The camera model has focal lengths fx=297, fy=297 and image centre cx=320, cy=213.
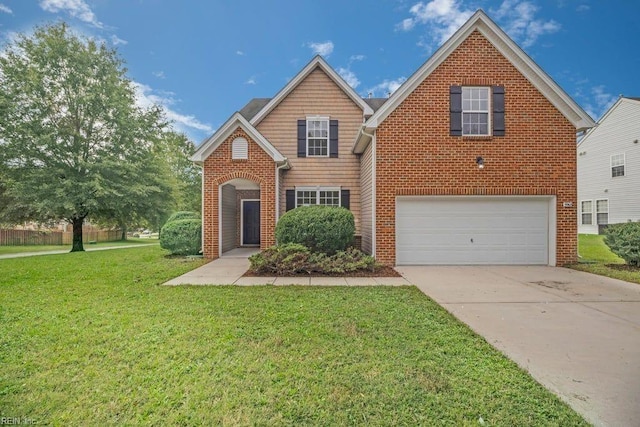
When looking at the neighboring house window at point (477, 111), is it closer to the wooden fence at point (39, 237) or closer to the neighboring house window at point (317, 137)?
the neighboring house window at point (317, 137)

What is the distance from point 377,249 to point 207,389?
6888mm

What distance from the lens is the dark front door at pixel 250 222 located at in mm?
13562

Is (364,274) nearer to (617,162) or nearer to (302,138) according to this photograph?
(302,138)

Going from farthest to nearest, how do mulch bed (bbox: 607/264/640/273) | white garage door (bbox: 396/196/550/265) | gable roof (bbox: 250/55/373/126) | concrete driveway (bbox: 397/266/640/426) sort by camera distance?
gable roof (bbox: 250/55/373/126)
white garage door (bbox: 396/196/550/265)
mulch bed (bbox: 607/264/640/273)
concrete driveway (bbox: 397/266/640/426)

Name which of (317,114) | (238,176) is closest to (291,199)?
(238,176)

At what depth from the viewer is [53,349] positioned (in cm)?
330

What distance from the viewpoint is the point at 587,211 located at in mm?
20828

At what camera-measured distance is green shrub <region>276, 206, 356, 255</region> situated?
28.1ft

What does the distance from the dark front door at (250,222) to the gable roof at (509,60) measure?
22.4 ft

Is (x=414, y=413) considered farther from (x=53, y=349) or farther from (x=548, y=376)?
(x=53, y=349)

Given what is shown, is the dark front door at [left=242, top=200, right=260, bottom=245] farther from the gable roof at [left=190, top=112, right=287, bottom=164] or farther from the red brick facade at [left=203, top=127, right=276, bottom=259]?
the gable roof at [left=190, top=112, right=287, bottom=164]

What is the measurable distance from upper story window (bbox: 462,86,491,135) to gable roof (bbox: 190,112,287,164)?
6.02 m

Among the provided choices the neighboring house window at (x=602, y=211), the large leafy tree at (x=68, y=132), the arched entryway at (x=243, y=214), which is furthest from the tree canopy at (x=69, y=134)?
the neighboring house window at (x=602, y=211)

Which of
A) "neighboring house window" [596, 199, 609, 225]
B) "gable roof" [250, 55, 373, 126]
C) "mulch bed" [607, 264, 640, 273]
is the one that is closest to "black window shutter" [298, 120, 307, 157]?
"gable roof" [250, 55, 373, 126]
